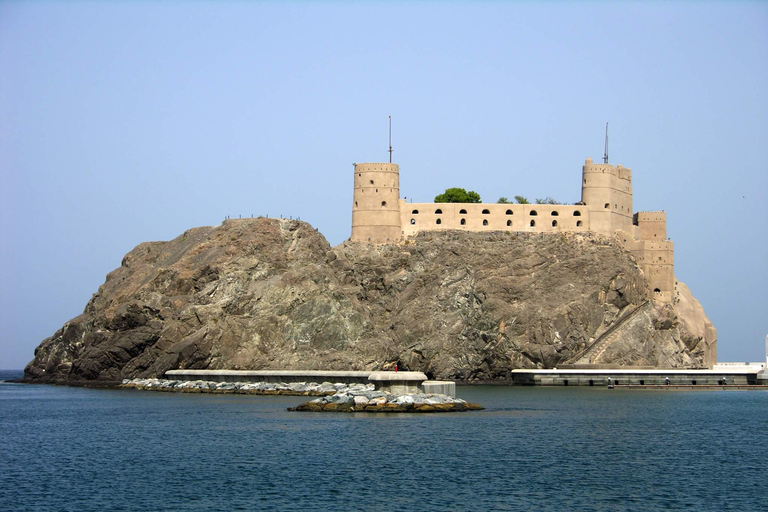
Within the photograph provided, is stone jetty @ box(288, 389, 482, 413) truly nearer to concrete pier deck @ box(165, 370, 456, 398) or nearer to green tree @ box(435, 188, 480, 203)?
concrete pier deck @ box(165, 370, 456, 398)

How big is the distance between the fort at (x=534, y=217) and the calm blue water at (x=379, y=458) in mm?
33119

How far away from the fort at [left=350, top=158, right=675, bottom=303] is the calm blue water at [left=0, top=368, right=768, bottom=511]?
33.1 meters

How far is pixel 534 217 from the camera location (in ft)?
325

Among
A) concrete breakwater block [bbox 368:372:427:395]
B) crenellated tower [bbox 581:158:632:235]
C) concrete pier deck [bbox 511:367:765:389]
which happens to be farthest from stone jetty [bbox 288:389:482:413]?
crenellated tower [bbox 581:158:632:235]

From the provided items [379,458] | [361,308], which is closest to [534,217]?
[361,308]

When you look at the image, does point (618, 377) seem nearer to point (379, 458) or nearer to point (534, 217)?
point (534, 217)

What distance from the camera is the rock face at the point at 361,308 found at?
82250 millimetres

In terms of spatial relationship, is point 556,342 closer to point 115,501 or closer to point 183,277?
point 183,277

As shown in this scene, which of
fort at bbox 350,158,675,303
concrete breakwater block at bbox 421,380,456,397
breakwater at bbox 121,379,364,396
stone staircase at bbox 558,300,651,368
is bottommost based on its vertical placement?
breakwater at bbox 121,379,364,396

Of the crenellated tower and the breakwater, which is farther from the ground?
the crenellated tower

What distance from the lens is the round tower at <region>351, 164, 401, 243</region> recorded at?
9675 cm

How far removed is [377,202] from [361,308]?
43.2 ft

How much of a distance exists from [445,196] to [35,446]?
71.4 metres

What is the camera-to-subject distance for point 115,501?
3269 centimetres
